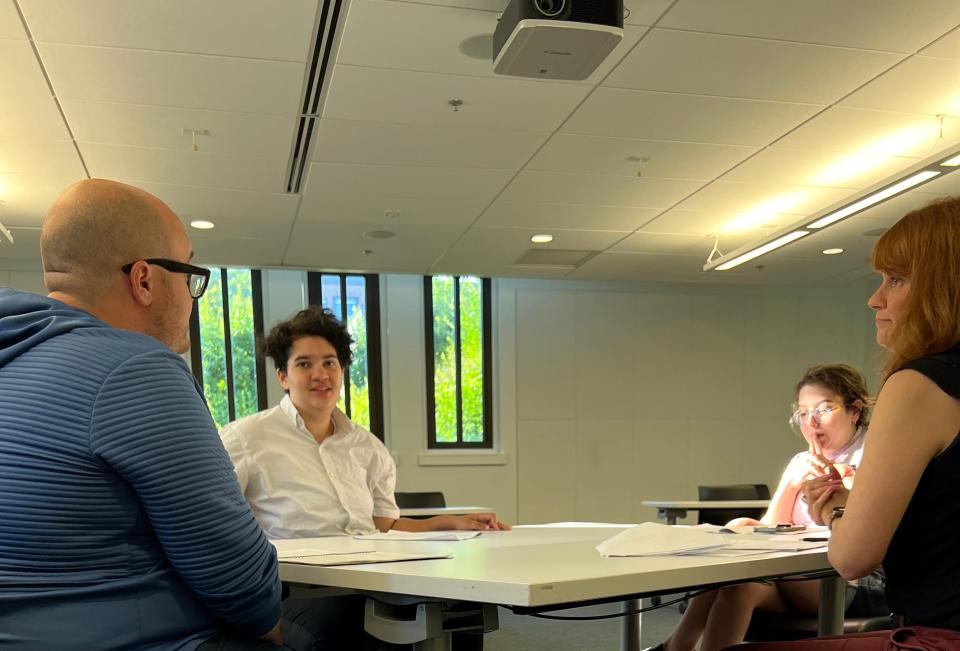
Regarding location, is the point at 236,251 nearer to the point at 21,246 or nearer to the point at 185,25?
the point at 21,246

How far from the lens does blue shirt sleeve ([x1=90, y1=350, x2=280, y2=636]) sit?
48.8 inches

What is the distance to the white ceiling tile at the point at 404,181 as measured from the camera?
5.01m

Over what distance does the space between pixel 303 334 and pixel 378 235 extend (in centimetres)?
382

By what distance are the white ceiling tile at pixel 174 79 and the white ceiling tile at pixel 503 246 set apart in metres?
2.97

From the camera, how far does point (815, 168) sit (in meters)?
5.16

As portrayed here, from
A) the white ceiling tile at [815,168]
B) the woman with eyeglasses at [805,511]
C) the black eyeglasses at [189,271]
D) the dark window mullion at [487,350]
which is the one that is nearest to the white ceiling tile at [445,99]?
the white ceiling tile at [815,168]

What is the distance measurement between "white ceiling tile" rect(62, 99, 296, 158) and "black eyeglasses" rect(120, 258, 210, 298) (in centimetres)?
270

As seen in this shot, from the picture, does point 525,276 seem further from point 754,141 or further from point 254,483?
point 254,483

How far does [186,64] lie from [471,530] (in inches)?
95.0

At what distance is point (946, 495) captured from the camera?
4.61 feet

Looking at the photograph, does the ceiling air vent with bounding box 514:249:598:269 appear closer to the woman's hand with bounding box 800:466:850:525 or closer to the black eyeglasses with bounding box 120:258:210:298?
the woman's hand with bounding box 800:466:850:525

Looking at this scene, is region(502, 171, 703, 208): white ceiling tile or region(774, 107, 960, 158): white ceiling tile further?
region(502, 171, 703, 208): white ceiling tile

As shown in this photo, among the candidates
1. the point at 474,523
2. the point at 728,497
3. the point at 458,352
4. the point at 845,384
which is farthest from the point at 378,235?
the point at 845,384

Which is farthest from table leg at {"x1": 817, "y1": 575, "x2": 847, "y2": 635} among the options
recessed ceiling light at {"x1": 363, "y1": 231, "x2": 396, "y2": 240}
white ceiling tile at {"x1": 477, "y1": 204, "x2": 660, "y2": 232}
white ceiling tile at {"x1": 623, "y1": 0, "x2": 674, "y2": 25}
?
recessed ceiling light at {"x1": 363, "y1": 231, "x2": 396, "y2": 240}
